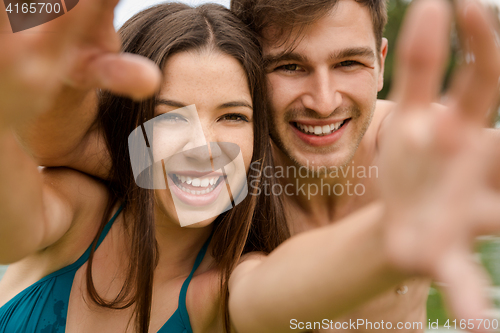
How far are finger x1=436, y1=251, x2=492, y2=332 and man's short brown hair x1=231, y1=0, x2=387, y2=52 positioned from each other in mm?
1418

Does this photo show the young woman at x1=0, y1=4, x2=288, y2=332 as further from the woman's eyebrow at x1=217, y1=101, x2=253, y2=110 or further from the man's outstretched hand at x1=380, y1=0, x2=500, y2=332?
the man's outstretched hand at x1=380, y1=0, x2=500, y2=332

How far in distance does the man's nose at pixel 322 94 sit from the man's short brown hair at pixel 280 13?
0.22m

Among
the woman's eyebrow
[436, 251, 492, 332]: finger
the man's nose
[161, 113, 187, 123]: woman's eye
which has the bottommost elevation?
the man's nose

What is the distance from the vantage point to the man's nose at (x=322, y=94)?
5.85 feet

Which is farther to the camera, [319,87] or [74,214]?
[319,87]

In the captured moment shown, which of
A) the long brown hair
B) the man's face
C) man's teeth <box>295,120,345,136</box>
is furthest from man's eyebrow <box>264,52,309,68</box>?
man's teeth <box>295,120,345,136</box>

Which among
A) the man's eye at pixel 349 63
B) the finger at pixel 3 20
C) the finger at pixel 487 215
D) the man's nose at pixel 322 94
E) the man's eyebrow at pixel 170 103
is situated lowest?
the man's nose at pixel 322 94

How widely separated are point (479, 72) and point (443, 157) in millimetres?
113

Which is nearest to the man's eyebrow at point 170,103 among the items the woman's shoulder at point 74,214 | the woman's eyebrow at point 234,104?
the woman's eyebrow at point 234,104

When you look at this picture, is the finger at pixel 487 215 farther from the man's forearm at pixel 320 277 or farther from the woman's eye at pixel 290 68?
the woman's eye at pixel 290 68

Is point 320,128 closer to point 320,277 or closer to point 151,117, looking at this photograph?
point 151,117

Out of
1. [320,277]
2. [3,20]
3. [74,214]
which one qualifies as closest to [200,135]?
[74,214]

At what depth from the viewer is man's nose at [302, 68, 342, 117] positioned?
70.2 inches

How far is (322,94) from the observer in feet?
5.85
